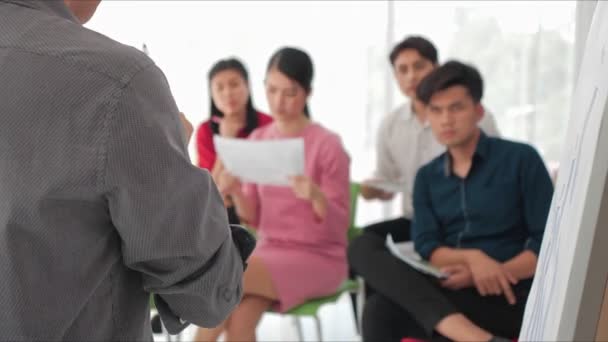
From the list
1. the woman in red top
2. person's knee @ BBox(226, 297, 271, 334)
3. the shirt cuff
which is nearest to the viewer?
the shirt cuff

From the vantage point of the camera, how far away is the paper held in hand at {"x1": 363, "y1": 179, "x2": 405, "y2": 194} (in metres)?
2.53

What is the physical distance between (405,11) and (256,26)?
2.34 feet

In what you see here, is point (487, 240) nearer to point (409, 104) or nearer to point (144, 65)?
point (409, 104)

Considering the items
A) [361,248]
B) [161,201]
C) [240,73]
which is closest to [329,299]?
[361,248]

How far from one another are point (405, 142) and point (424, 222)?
0.56 m

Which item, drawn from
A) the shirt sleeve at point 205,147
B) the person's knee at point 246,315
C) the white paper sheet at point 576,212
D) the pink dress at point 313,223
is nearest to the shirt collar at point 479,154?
the pink dress at point 313,223

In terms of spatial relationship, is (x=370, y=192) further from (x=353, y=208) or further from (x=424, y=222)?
(x=424, y=222)

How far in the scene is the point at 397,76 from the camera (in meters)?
2.70

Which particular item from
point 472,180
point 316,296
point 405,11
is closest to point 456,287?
point 472,180

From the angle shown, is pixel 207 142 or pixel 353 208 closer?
pixel 353 208

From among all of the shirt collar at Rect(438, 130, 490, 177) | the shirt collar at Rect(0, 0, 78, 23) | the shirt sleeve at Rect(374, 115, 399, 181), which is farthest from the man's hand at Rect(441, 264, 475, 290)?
the shirt collar at Rect(0, 0, 78, 23)

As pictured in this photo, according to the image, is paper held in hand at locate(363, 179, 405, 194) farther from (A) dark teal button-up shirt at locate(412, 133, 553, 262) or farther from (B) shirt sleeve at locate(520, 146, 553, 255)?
(B) shirt sleeve at locate(520, 146, 553, 255)

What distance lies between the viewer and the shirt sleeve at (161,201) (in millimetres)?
743

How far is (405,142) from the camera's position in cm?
267
